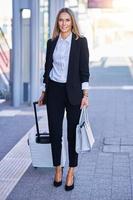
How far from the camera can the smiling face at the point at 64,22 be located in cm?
474

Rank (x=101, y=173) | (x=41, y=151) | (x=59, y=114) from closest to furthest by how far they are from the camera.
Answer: (x=59, y=114) → (x=41, y=151) → (x=101, y=173)

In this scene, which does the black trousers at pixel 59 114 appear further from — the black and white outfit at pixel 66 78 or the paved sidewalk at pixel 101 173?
the paved sidewalk at pixel 101 173

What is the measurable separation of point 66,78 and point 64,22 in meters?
0.50

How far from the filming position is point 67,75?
474 cm

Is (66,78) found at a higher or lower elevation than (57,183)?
higher

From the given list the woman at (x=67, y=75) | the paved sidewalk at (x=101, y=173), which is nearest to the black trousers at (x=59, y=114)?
the woman at (x=67, y=75)

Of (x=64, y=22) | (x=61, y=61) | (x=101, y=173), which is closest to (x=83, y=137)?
(x=61, y=61)

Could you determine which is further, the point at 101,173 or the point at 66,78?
the point at 101,173

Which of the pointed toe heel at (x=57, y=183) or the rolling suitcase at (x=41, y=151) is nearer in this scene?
the pointed toe heel at (x=57, y=183)

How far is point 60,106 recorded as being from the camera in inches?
191

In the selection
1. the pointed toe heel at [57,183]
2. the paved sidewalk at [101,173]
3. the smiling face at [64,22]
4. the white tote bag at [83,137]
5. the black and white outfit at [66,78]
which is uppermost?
the smiling face at [64,22]

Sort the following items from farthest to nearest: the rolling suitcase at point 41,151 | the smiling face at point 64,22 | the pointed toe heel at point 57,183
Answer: the rolling suitcase at point 41,151
the pointed toe heel at point 57,183
the smiling face at point 64,22

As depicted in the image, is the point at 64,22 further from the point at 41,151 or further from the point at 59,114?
the point at 41,151

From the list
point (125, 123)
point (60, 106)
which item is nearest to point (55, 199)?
point (60, 106)
